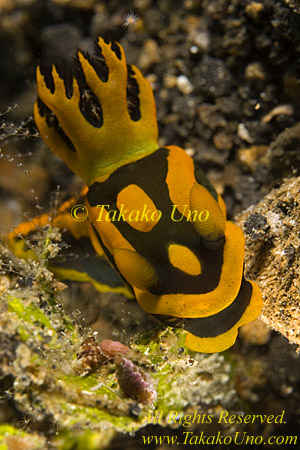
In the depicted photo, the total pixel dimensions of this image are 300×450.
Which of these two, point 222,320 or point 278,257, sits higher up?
point 278,257

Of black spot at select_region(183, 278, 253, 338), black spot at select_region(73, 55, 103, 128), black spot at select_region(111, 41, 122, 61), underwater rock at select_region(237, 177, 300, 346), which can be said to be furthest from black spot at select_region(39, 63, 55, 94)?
black spot at select_region(183, 278, 253, 338)

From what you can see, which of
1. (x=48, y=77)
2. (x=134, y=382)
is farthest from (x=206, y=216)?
(x=48, y=77)

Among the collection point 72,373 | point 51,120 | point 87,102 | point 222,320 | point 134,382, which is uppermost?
point 87,102

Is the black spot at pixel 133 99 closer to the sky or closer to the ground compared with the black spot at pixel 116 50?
closer to the ground

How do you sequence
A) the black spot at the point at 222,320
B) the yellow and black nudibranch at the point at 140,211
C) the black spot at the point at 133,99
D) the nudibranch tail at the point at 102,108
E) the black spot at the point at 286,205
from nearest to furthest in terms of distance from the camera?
the yellow and black nudibranch at the point at 140,211
the black spot at the point at 222,320
the black spot at the point at 286,205
the nudibranch tail at the point at 102,108
the black spot at the point at 133,99

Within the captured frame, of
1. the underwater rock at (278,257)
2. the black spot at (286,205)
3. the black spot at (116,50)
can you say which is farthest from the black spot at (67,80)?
the black spot at (286,205)

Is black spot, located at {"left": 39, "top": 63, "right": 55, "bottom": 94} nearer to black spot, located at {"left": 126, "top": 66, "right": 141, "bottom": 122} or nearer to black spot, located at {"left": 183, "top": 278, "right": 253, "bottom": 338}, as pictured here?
black spot, located at {"left": 126, "top": 66, "right": 141, "bottom": 122}

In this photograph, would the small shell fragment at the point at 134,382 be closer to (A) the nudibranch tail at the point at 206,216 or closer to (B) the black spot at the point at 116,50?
(A) the nudibranch tail at the point at 206,216

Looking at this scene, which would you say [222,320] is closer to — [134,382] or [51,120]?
[134,382]
